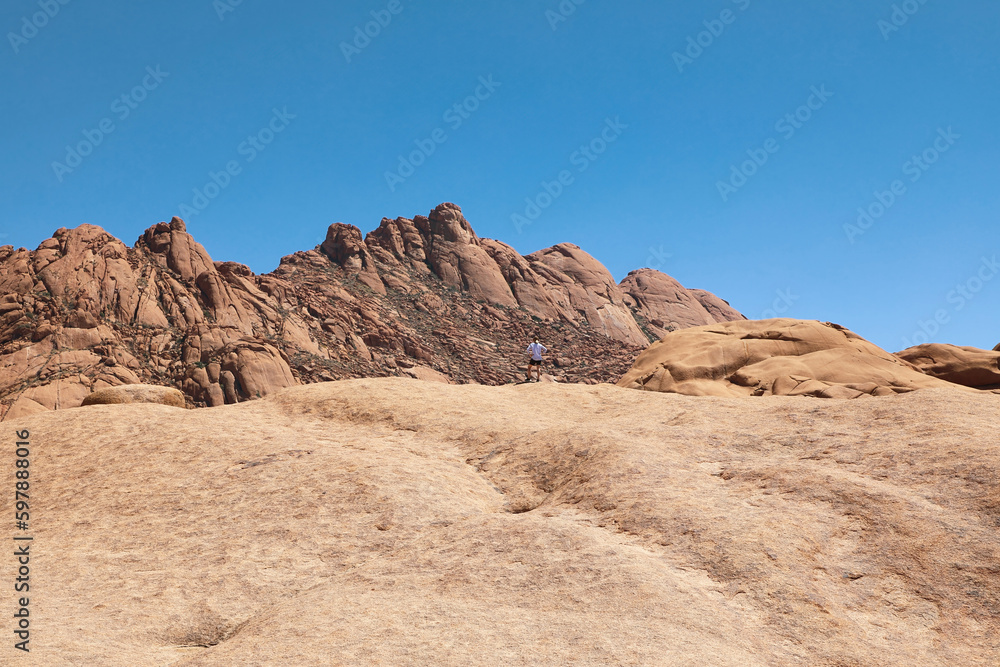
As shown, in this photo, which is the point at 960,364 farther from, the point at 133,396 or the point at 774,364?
the point at 133,396

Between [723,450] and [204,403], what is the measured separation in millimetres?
49109

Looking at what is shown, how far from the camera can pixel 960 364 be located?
72.1 feet

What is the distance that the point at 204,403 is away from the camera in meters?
54.4

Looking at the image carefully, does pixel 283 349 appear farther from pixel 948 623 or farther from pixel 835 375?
pixel 948 623

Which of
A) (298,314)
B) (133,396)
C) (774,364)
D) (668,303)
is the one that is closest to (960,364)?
(774,364)

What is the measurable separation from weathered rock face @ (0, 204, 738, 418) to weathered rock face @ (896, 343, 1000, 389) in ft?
151

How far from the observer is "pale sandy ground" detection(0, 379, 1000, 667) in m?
7.61

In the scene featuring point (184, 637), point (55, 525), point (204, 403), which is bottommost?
point (184, 637)

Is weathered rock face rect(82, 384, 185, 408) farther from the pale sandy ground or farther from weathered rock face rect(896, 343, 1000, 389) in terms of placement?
weathered rock face rect(896, 343, 1000, 389)

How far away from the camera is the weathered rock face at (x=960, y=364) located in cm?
2162

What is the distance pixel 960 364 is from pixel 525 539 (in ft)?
61.2

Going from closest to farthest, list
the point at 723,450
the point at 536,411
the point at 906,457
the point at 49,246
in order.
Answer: the point at 906,457, the point at 723,450, the point at 536,411, the point at 49,246

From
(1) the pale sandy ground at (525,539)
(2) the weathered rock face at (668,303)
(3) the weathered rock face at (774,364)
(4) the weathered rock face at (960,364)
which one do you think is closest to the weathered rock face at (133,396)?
(1) the pale sandy ground at (525,539)

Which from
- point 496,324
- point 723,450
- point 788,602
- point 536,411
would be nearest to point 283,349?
point 496,324
